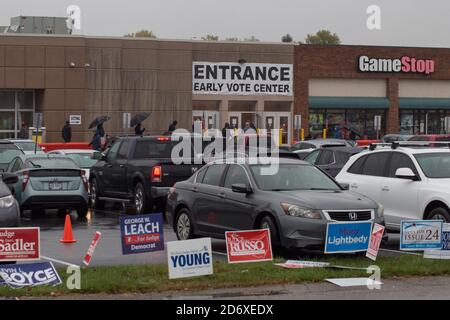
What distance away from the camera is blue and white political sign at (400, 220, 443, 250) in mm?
13195

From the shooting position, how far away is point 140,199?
21312 millimetres

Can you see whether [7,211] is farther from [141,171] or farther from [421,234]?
[141,171]

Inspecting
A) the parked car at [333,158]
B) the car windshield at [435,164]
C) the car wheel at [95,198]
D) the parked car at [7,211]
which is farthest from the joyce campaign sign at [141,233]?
the car wheel at [95,198]

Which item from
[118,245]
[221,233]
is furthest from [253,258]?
[118,245]

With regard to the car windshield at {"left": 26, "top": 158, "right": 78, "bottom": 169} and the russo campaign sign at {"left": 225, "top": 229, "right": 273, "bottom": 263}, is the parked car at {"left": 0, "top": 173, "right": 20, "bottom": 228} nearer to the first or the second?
the russo campaign sign at {"left": 225, "top": 229, "right": 273, "bottom": 263}

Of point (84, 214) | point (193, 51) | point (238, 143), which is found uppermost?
point (193, 51)

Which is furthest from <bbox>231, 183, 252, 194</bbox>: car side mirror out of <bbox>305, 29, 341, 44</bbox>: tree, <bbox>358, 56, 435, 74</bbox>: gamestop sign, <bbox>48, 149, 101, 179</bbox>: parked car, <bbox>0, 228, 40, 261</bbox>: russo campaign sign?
<bbox>305, 29, 341, 44</bbox>: tree

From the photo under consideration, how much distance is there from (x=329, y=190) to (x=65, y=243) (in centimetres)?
500

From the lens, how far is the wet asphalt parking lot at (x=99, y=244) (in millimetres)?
13938

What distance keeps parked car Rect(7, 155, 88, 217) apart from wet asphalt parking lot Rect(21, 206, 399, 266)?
385 mm

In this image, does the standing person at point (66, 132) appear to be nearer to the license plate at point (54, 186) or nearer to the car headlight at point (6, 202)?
the license plate at point (54, 186)

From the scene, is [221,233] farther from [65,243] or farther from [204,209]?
[65,243]

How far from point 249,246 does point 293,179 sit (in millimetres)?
2646

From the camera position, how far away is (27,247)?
442 inches
